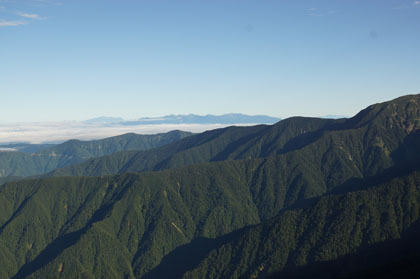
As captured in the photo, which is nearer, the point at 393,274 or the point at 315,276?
the point at 393,274

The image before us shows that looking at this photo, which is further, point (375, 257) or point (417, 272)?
point (375, 257)

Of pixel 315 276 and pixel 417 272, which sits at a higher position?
pixel 417 272

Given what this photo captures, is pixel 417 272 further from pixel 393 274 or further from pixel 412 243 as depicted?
pixel 412 243

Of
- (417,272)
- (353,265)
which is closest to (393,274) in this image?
(417,272)

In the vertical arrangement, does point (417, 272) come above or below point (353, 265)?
above

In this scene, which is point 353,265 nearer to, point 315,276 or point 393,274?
point 315,276

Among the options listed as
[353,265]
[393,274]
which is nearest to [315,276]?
[353,265]

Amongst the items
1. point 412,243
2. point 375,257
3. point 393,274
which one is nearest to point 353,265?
point 375,257
